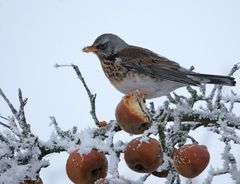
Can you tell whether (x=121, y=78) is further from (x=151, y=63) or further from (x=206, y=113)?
(x=206, y=113)

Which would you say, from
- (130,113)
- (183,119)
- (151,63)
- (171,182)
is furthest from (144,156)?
(151,63)

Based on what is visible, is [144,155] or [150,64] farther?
[150,64]

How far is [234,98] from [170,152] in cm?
85

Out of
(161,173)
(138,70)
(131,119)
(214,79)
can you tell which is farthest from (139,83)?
(161,173)

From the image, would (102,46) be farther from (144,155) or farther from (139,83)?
(144,155)

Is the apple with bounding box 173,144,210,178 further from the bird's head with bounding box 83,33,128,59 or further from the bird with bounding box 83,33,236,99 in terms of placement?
the bird's head with bounding box 83,33,128,59

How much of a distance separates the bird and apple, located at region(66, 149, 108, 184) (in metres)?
2.80

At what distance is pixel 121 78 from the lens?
550 cm

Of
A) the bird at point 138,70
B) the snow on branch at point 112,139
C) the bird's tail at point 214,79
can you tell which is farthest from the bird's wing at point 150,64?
the snow on branch at point 112,139

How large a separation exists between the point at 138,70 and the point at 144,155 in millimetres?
3519

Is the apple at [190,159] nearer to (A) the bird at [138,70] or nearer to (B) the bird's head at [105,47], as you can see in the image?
(A) the bird at [138,70]

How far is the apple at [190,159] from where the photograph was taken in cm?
226

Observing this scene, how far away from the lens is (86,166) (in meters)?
2.19

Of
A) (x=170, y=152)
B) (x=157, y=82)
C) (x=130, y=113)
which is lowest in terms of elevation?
(x=157, y=82)
